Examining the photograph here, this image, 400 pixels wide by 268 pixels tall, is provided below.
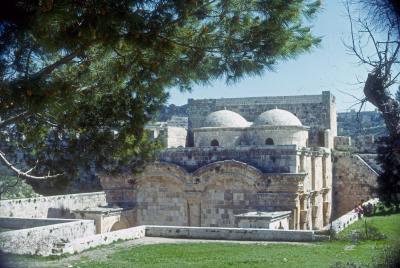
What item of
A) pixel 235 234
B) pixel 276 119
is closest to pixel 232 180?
pixel 276 119

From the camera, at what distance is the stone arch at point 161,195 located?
19.0m

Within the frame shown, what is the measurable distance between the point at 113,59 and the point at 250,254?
18.9 ft

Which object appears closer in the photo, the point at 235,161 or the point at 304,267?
the point at 304,267

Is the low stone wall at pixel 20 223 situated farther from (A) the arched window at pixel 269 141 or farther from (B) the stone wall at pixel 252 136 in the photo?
(A) the arched window at pixel 269 141

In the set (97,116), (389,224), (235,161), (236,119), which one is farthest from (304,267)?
(236,119)

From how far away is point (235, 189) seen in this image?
717 inches

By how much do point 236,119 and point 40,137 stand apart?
1500 centimetres

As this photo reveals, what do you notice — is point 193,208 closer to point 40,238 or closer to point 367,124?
point 40,238

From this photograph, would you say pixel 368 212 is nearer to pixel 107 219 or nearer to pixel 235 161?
pixel 235 161

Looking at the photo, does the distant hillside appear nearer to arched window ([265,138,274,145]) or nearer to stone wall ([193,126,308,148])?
stone wall ([193,126,308,148])

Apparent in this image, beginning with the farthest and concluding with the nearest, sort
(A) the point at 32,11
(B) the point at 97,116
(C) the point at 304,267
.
Result: (C) the point at 304,267 < (B) the point at 97,116 < (A) the point at 32,11

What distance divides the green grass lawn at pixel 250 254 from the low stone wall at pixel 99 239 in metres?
0.84

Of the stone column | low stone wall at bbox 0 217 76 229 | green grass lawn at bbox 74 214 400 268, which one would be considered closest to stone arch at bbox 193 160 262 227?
the stone column

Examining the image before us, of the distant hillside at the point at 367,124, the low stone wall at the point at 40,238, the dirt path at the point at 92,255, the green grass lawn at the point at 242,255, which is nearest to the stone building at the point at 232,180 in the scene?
the distant hillside at the point at 367,124
